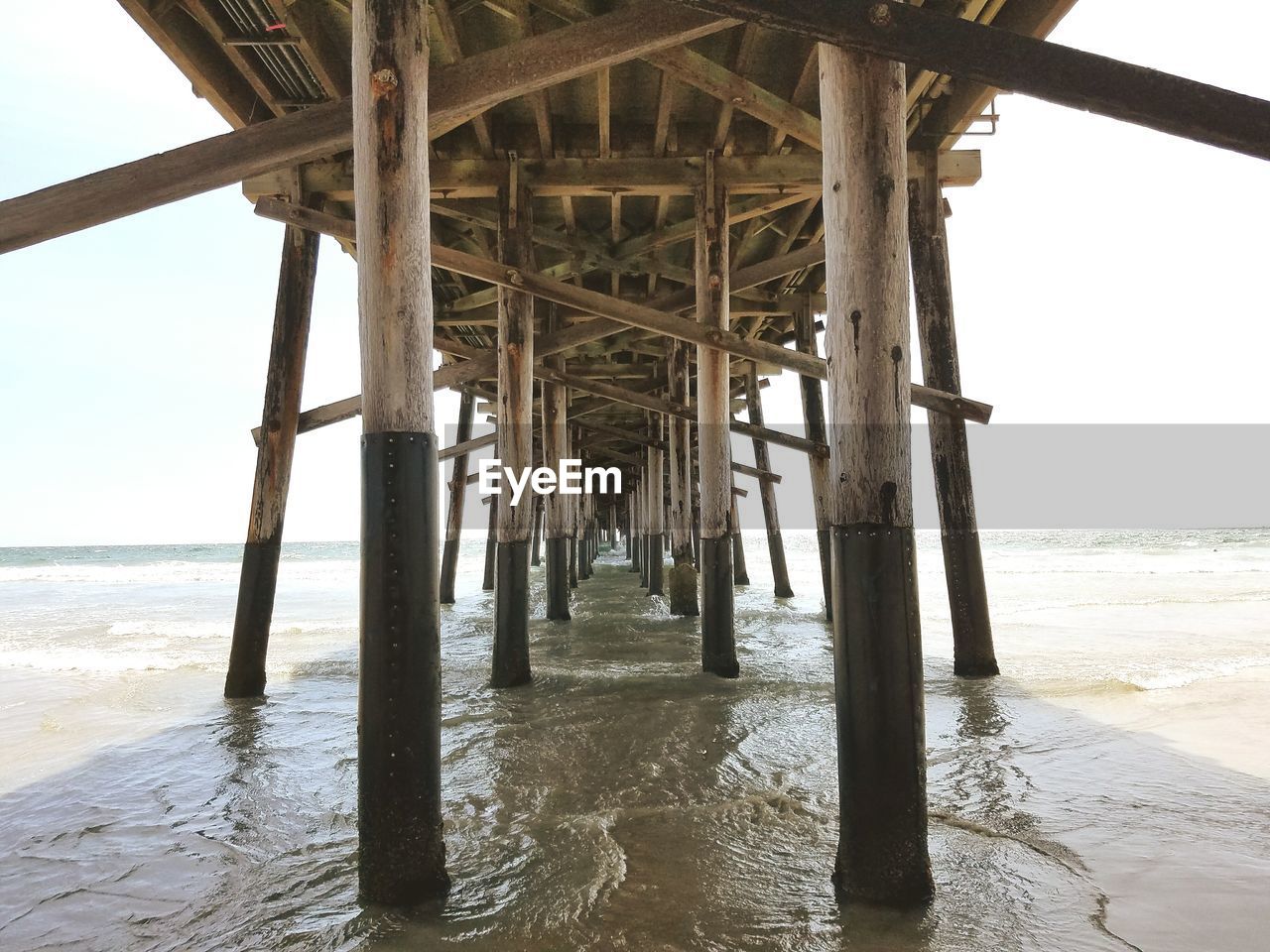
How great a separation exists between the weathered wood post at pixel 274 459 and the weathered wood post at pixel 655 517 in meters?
8.79

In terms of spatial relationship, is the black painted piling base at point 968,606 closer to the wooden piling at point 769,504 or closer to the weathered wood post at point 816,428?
the weathered wood post at point 816,428

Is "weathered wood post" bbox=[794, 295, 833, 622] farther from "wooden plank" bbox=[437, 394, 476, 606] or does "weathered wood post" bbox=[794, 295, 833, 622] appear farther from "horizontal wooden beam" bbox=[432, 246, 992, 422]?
"wooden plank" bbox=[437, 394, 476, 606]

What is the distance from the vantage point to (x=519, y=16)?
4625 millimetres

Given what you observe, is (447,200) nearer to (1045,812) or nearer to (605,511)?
(1045,812)

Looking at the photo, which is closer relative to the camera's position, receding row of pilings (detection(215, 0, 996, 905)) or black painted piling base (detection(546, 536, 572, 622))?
receding row of pilings (detection(215, 0, 996, 905))

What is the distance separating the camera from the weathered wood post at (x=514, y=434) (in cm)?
563

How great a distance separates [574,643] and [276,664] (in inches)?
105

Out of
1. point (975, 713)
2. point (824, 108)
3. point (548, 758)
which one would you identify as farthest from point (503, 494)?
point (824, 108)

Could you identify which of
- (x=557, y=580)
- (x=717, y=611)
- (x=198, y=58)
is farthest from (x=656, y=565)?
(x=198, y=58)

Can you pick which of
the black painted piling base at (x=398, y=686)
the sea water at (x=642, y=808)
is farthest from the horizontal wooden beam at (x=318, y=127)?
the sea water at (x=642, y=808)

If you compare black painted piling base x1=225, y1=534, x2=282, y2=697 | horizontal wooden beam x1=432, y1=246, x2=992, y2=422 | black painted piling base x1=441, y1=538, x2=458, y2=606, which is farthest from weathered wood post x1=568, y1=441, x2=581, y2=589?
horizontal wooden beam x1=432, y1=246, x2=992, y2=422

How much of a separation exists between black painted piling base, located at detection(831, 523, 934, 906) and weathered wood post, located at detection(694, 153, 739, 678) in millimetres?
3569

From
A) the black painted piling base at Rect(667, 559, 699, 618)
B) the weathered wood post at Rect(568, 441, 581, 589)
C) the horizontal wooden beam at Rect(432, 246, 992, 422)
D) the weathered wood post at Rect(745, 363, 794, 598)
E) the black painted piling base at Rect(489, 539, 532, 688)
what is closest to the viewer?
the horizontal wooden beam at Rect(432, 246, 992, 422)

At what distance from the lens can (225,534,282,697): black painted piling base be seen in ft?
17.3
